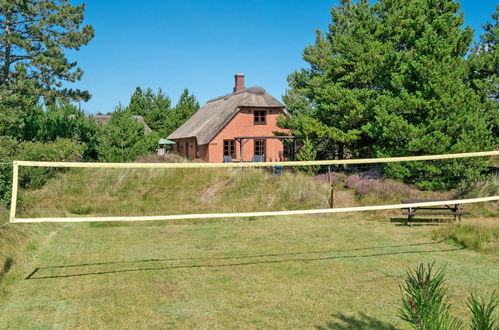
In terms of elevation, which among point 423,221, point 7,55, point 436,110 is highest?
point 7,55

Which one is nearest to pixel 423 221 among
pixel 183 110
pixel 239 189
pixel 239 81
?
pixel 239 189

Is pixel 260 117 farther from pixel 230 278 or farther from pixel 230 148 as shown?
pixel 230 278

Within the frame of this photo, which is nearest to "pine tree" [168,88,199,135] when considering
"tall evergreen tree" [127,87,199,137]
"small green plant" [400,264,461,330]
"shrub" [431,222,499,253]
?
"tall evergreen tree" [127,87,199,137]

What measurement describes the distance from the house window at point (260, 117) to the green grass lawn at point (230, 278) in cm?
2711

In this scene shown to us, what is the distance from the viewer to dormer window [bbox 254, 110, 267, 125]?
39281 mm

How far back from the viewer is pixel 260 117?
39375 millimetres

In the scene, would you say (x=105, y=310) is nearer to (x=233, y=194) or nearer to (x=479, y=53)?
(x=233, y=194)

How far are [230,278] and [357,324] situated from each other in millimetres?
2746

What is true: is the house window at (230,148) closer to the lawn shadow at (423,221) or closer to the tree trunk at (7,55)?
the tree trunk at (7,55)

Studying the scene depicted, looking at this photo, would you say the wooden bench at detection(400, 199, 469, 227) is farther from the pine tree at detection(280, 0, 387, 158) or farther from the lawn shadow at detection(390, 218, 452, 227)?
the pine tree at detection(280, 0, 387, 158)

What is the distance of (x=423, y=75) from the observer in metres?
19.2

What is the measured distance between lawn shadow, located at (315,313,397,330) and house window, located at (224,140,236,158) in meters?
32.3

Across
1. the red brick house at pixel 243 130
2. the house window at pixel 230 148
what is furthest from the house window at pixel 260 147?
the house window at pixel 230 148

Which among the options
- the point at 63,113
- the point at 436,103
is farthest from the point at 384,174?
the point at 63,113
